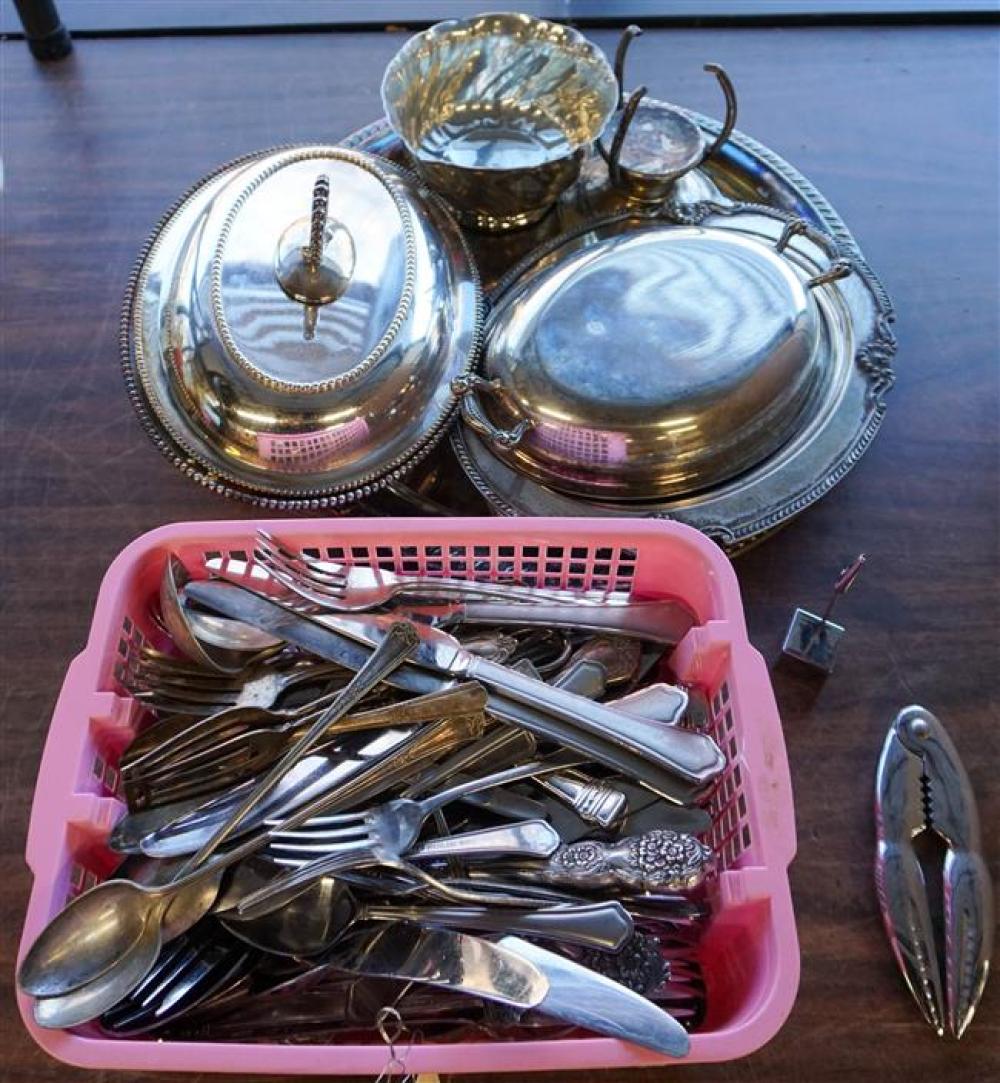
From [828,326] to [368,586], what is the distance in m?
0.41

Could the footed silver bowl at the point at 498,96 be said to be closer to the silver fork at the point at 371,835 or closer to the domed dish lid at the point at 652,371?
the domed dish lid at the point at 652,371

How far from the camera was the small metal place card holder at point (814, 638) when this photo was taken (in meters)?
0.66

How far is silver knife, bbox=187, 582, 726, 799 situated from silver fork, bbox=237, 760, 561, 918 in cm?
3

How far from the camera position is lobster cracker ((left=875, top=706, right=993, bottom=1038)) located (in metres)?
0.55

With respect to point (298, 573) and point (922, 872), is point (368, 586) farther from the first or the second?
point (922, 872)

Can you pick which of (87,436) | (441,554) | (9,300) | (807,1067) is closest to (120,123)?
(9,300)

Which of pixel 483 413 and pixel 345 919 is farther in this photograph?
pixel 483 413

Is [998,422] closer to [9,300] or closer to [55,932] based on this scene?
[55,932]

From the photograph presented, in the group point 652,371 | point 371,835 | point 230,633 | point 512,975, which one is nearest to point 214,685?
point 230,633

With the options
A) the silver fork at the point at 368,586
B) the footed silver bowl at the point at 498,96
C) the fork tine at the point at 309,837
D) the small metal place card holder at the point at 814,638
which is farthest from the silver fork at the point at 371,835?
the footed silver bowl at the point at 498,96

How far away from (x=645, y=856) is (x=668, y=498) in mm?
267

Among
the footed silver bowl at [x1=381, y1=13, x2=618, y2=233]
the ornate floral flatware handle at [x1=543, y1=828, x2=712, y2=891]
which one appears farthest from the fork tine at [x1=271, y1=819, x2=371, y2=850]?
the footed silver bowl at [x1=381, y1=13, x2=618, y2=233]

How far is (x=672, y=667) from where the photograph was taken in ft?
1.98

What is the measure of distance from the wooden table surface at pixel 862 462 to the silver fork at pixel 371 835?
0.17 m
